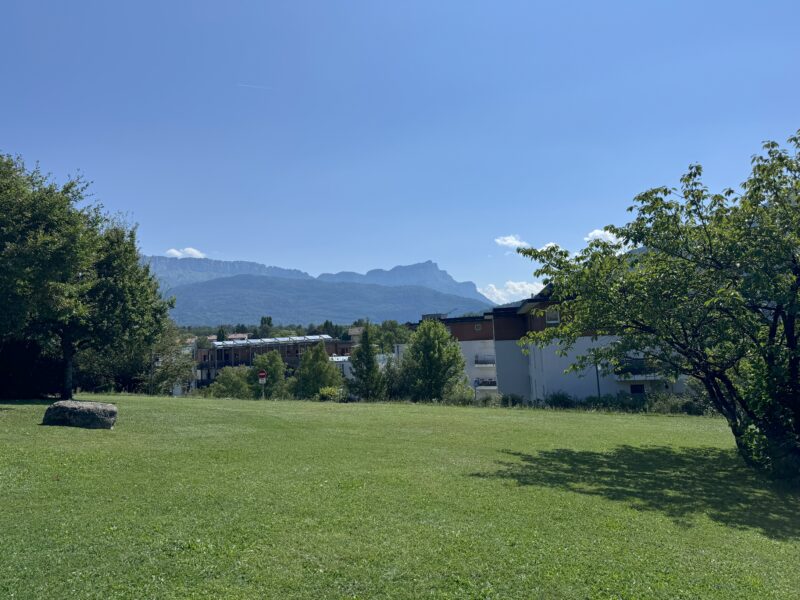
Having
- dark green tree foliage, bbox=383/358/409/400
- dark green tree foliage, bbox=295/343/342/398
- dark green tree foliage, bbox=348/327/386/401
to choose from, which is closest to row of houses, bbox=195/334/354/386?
dark green tree foliage, bbox=295/343/342/398

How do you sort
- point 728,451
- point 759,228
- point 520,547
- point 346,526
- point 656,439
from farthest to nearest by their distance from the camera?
point 656,439 < point 728,451 < point 759,228 < point 346,526 < point 520,547

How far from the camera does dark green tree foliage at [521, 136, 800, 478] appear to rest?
11633 millimetres

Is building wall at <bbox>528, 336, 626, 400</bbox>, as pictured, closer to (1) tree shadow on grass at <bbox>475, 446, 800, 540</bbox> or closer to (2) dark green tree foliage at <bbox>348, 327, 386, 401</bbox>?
(2) dark green tree foliage at <bbox>348, 327, 386, 401</bbox>

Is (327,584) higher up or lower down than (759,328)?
lower down

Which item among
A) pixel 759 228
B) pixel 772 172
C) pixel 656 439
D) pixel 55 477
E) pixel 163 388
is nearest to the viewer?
pixel 55 477

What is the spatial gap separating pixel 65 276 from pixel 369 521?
52.0ft

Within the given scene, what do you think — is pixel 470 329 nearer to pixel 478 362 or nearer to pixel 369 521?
pixel 478 362

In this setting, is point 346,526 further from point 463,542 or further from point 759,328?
point 759,328

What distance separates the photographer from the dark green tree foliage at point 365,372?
47812 mm

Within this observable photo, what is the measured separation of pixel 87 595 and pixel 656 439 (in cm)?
1719

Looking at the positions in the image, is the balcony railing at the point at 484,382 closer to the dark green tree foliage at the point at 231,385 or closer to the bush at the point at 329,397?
the dark green tree foliage at the point at 231,385

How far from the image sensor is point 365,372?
160 feet

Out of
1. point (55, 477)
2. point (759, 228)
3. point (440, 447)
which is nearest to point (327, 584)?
point (55, 477)

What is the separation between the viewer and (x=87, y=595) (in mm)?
5023
